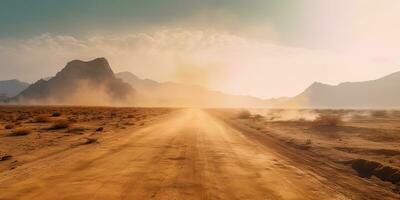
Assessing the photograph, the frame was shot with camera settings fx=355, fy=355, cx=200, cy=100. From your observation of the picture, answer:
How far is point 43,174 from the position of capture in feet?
29.8

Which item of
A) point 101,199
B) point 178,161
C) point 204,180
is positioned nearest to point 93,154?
point 178,161

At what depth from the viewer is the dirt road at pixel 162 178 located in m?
7.36

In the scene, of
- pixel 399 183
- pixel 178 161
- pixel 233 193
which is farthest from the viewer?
pixel 178 161

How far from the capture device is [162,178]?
8.84m

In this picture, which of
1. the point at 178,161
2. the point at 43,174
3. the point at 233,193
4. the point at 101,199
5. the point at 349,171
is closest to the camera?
the point at 101,199

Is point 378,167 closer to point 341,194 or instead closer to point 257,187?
point 341,194

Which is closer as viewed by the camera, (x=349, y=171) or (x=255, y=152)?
(x=349, y=171)

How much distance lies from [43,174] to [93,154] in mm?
3792

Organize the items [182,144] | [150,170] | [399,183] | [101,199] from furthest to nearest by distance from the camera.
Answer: [182,144]
[399,183]
[150,170]
[101,199]

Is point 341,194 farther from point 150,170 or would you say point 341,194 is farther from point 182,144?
point 182,144

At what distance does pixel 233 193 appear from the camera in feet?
25.2

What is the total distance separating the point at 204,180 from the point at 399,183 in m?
6.13

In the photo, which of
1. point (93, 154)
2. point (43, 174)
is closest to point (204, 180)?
point (43, 174)

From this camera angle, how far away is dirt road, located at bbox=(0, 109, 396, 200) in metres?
7.36
